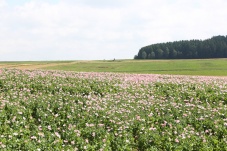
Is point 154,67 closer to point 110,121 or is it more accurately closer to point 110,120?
point 110,121

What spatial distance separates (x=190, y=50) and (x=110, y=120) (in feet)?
467

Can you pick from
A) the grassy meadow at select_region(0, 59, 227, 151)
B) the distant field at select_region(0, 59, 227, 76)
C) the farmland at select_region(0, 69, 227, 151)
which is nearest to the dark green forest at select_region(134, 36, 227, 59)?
the distant field at select_region(0, 59, 227, 76)

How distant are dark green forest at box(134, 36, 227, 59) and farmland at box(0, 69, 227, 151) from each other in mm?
132151

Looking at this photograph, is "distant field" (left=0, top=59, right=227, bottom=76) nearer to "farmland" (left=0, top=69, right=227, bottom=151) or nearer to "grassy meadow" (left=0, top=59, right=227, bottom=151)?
"grassy meadow" (left=0, top=59, right=227, bottom=151)

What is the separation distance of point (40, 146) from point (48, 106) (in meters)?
4.67

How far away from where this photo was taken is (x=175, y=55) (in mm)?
150125

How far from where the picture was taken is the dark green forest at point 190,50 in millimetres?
144000

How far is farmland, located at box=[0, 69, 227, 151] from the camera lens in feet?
31.7

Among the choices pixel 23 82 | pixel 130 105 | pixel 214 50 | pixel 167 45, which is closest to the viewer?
pixel 130 105

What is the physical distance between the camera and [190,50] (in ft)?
485

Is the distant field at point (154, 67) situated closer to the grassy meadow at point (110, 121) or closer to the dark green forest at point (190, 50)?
the grassy meadow at point (110, 121)

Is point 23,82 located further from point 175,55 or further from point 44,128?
point 175,55

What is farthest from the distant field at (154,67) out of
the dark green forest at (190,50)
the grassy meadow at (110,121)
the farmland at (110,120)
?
the dark green forest at (190,50)

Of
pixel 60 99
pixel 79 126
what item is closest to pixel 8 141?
pixel 79 126
